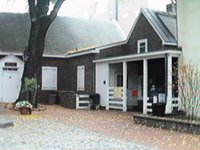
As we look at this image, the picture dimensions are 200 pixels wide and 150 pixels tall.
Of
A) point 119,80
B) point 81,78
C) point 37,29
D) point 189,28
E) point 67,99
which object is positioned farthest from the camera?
point 81,78

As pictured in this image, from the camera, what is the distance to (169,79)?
58.6ft

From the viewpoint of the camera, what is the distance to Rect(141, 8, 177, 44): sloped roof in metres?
21.6

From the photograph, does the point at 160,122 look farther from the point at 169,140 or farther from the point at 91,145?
the point at 91,145

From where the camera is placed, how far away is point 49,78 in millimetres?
28500

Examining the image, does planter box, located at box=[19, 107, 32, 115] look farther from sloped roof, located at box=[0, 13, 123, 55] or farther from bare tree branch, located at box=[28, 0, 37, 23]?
sloped roof, located at box=[0, 13, 123, 55]

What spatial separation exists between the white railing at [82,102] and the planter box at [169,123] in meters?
8.33

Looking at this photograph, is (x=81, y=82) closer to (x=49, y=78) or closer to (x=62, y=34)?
(x=49, y=78)

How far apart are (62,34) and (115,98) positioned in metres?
10.1

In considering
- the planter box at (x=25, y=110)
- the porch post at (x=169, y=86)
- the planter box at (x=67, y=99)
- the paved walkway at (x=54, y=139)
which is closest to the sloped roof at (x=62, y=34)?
the planter box at (x=67, y=99)

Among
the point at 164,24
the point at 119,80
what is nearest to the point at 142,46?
the point at 164,24

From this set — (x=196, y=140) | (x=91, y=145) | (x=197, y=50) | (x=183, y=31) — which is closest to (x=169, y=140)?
(x=196, y=140)

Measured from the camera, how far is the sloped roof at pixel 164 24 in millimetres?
21562

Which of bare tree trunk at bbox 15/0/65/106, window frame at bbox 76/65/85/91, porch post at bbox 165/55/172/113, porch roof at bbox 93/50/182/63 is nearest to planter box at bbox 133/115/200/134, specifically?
porch post at bbox 165/55/172/113

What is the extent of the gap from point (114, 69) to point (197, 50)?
27.7 feet
